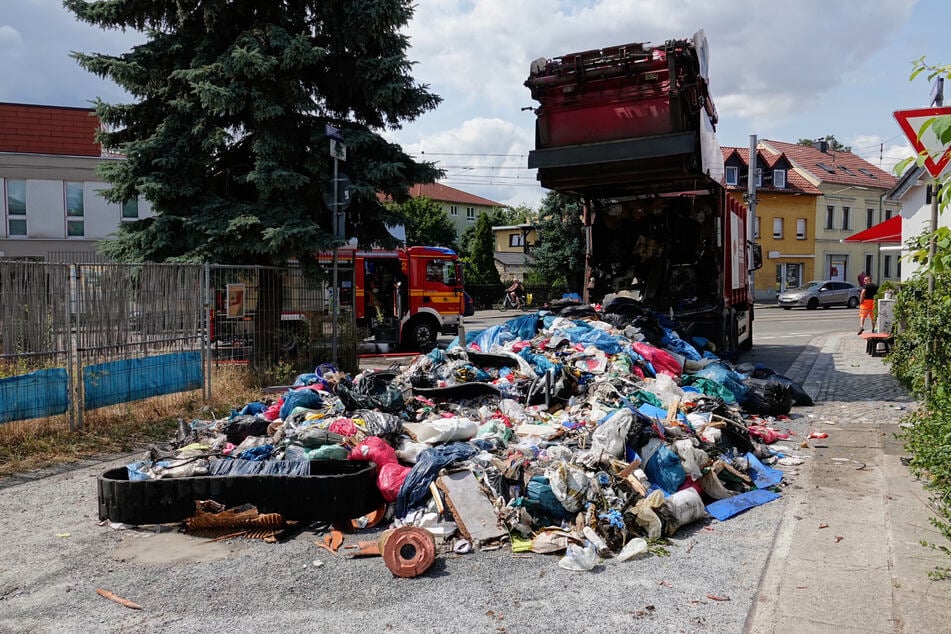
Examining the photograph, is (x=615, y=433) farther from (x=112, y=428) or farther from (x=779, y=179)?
(x=779, y=179)

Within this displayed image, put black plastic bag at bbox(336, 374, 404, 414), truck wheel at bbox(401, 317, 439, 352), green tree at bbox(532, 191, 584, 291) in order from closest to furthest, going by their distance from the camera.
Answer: black plastic bag at bbox(336, 374, 404, 414), truck wheel at bbox(401, 317, 439, 352), green tree at bbox(532, 191, 584, 291)

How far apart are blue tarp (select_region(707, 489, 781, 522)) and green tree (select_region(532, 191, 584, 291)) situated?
2937 centimetres

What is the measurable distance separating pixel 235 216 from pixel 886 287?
29.4 ft

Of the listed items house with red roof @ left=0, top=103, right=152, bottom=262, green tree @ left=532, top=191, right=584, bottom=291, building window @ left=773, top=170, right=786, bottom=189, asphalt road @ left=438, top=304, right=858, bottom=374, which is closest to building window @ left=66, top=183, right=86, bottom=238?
house with red roof @ left=0, top=103, right=152, bottom=262

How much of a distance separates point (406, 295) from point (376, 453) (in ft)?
39.2

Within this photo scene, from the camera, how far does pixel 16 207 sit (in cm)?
2980

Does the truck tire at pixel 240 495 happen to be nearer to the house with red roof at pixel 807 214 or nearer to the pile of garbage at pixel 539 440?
the pile of garbage at pixel 539 440

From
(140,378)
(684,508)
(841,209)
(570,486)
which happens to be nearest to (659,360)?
(684,508)

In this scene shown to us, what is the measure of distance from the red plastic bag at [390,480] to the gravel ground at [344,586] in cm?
36

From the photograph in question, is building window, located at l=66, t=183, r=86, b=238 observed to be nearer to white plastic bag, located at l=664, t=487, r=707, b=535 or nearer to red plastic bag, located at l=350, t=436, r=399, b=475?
red plastic bag, located at l=350, t=436, r=399, b=475

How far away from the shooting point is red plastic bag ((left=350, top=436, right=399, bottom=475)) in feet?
18.2

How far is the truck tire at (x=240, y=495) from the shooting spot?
196 inches

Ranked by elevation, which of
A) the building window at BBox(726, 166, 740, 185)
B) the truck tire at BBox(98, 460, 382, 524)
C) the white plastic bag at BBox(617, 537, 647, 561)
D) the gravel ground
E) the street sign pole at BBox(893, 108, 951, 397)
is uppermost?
the building window at BBox(726, 166, 740, 185)

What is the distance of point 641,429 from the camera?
576 centimetres
